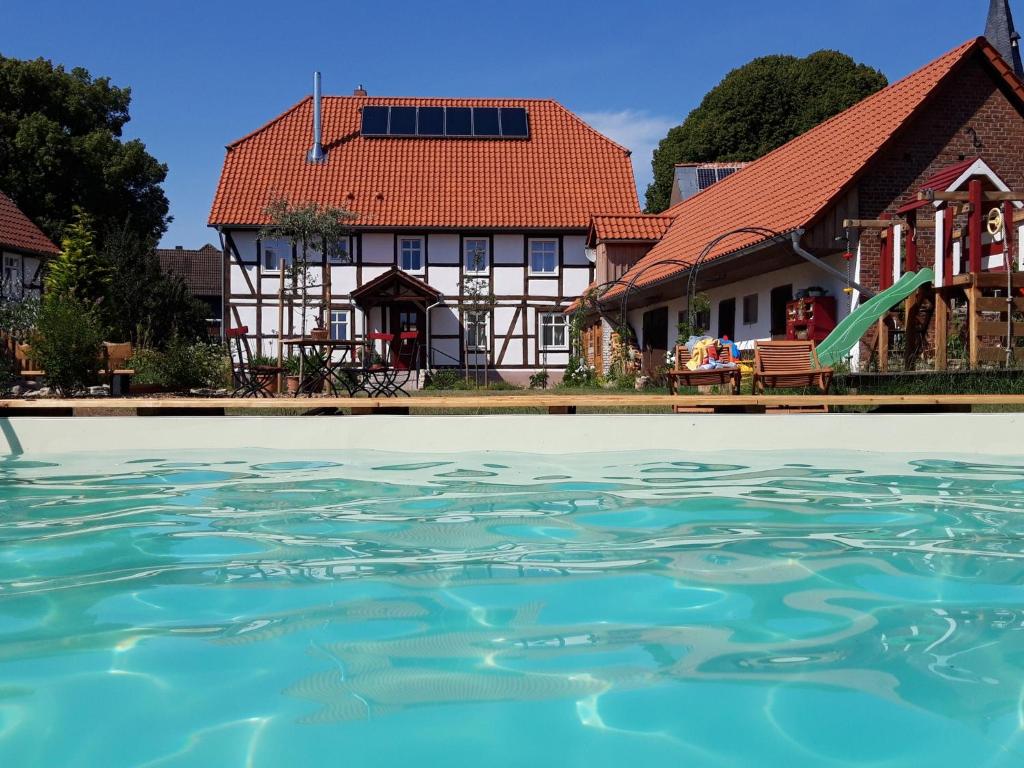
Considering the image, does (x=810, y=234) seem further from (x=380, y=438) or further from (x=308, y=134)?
(x=308, y=134)

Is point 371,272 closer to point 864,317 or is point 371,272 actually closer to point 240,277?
point 240,277

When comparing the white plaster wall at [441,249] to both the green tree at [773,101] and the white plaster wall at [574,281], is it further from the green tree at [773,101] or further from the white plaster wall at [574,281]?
the green tree at [773,101]

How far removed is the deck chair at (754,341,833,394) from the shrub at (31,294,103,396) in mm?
9444

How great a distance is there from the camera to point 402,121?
1186 inches

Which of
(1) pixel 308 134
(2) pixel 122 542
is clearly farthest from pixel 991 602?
(1) pixel 308 134

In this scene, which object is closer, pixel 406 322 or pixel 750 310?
pixel 750 310

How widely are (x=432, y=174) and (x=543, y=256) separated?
14.9ft

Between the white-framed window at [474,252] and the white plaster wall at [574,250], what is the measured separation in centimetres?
232

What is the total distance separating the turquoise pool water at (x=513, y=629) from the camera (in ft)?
7.64

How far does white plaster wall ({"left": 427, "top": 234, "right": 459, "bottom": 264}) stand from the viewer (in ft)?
89.7

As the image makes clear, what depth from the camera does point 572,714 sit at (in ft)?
8.02

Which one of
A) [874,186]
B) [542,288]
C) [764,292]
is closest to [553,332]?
[542,288]

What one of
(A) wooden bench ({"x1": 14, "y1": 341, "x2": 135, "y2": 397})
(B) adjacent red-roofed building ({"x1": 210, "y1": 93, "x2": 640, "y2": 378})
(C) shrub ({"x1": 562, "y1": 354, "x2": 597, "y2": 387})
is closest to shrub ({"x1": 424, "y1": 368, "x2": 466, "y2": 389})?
(C) shrub ({"x1": 562, "y1": 354, "x2": 597, "y2": 387})

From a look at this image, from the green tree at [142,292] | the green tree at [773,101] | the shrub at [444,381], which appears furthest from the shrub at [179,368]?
the green tree at [773,101]
